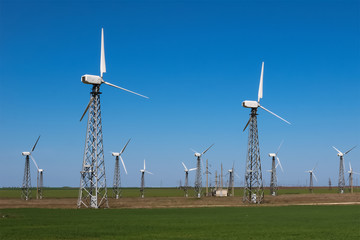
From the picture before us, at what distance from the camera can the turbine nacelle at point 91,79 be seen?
64.4 m

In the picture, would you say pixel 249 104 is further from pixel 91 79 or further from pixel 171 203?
pixel 91 79

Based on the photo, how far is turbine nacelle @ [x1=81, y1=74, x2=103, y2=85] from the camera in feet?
211

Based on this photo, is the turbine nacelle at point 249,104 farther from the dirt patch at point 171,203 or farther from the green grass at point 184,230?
the green grass at point 184,230

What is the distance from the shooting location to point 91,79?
64.9 meters

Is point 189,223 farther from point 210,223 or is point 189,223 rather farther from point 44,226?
point 44,226

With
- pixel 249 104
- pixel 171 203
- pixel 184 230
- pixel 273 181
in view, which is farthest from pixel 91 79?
pixel 273 181

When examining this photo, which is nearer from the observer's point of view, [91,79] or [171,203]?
[91,79]

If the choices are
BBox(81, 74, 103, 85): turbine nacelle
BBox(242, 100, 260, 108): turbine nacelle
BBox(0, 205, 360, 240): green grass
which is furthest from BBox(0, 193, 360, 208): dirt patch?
BBox(0, 205, 360, 240): green grass

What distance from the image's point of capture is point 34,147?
4205 inches

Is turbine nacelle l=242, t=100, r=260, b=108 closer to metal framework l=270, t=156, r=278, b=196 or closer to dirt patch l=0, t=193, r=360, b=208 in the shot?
dirt patch l=0, t=193, r=360, b=208

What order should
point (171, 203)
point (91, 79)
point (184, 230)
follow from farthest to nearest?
point (171, 203)
point (91, 79)
point (184, 230)

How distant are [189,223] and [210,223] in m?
1.80

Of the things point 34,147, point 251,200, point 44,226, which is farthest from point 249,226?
point 34,147

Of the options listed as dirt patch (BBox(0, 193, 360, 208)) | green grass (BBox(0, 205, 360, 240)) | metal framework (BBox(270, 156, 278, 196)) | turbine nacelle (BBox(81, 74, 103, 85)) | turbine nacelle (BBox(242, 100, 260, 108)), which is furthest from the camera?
metal framework (BBox(270, 156, 278, 196))
